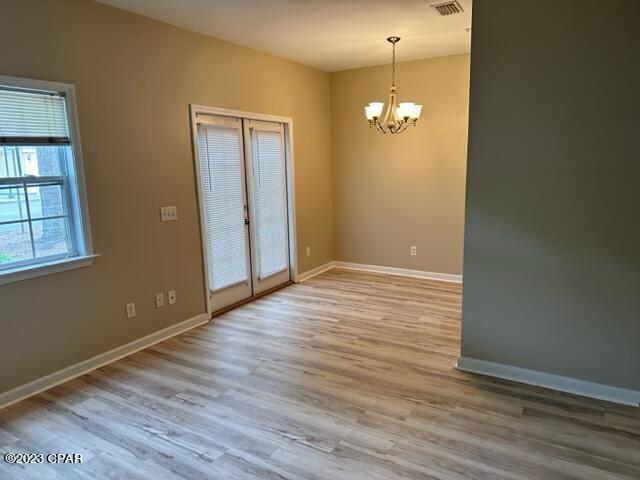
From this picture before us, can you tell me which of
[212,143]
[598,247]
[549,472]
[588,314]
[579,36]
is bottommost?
[549,472]

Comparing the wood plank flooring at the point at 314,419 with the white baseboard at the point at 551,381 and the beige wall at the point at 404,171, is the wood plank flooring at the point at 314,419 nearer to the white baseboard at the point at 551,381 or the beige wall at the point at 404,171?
the white baseboard at the point at 551,381

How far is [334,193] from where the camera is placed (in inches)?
244

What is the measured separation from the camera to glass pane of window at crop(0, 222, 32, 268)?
2.78 metres

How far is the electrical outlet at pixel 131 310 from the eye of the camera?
11.6 ft

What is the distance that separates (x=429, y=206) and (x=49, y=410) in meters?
4.41

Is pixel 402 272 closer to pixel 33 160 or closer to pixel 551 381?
pixel 551 381

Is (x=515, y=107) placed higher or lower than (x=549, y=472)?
higher

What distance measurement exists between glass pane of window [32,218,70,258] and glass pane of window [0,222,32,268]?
0.06 m

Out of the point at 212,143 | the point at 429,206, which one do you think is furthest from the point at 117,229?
the point at 429,206

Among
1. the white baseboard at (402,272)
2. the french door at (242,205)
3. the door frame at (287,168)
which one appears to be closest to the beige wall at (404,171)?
the white baseboard at (402,272)

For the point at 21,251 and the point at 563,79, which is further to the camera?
the point at 21,251

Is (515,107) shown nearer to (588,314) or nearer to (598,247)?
(598,247)

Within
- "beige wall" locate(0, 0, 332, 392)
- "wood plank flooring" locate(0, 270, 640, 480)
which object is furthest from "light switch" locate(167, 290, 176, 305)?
"wood plank flooring" locate(0, 270, 640, 480)

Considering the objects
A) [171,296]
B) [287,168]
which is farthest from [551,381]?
[287,168]
